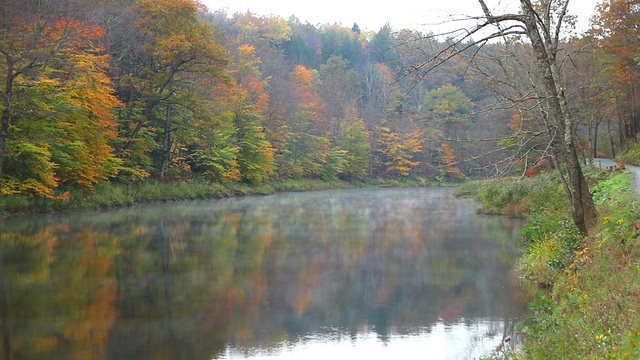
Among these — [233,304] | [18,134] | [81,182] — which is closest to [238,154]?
[81,182]

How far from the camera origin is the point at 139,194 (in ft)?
98.4

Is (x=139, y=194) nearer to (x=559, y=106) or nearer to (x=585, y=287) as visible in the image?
(x=559, y=106)

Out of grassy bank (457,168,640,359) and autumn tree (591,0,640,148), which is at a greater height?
autumn tree (591,0,640,148)

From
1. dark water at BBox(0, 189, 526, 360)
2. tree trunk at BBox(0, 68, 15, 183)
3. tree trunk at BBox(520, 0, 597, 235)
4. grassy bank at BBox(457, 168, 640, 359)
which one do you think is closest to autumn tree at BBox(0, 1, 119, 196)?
→ tree trunk at BBox(0, 68, 15, 183)

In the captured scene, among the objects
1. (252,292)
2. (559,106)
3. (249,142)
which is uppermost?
(249,142)

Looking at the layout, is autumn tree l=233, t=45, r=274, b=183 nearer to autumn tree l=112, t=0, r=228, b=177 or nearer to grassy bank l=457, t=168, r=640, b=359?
autumn tree l=112, t=0, r=228, b=177

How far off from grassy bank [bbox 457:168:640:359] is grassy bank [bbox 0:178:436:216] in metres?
17.7

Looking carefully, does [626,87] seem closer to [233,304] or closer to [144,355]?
[233,304]

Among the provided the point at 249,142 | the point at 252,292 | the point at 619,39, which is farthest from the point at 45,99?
the point at 619,39

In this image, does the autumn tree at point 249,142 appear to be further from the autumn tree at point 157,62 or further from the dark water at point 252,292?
the dark water at point 252,292

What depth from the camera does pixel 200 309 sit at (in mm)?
8773

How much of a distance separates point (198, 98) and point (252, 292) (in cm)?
2793

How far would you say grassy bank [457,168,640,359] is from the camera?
5.00 metres

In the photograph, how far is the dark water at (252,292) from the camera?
7.19 meters
